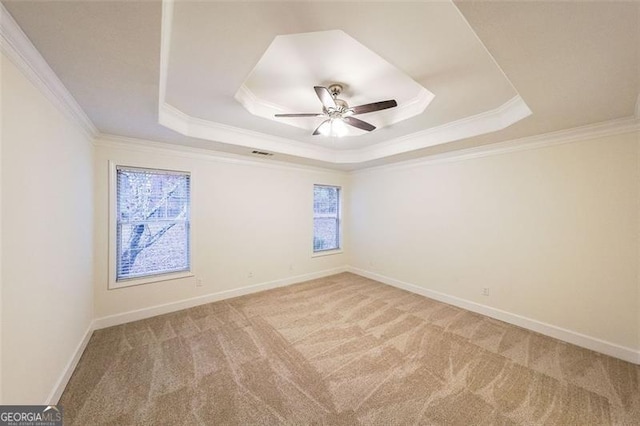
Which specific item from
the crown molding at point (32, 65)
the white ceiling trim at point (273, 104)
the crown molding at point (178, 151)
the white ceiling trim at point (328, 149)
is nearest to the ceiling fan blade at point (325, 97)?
the white ceiling trim at point (273, 104)

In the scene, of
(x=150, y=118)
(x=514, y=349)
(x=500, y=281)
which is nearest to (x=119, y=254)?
(x=150, y=118)

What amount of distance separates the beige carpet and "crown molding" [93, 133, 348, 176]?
229 centimetres

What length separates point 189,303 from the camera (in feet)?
11.7

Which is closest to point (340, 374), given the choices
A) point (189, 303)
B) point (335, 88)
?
point (189, 303)

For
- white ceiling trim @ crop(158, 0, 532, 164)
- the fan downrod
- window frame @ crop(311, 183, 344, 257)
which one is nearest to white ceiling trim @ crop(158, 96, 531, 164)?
white ceiling trim @ crop(158, 0, 532, 164)

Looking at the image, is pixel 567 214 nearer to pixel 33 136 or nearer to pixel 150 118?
pixel 150 118

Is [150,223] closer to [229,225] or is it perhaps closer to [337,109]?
[229,225]

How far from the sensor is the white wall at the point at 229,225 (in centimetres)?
301

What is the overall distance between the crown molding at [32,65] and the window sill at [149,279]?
6.61ft

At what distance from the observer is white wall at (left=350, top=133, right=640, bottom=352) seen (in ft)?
8.01

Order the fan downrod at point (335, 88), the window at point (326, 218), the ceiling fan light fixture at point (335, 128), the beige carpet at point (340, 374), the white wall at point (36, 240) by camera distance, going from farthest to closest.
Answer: the window at point (326, 218), the ceiling fan light fixture at point (335, 128), the fan downrod at point (335, 88), the beige carpet at point (340, 374), the white wall at point (36, 240)

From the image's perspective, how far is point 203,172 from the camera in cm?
369

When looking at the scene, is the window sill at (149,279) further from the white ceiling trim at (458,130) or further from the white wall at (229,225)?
the white ceiling trim at (458,130)

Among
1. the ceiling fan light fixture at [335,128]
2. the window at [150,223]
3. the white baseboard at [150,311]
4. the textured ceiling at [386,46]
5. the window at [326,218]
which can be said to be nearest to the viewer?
the textured ceiling at [386,46]
